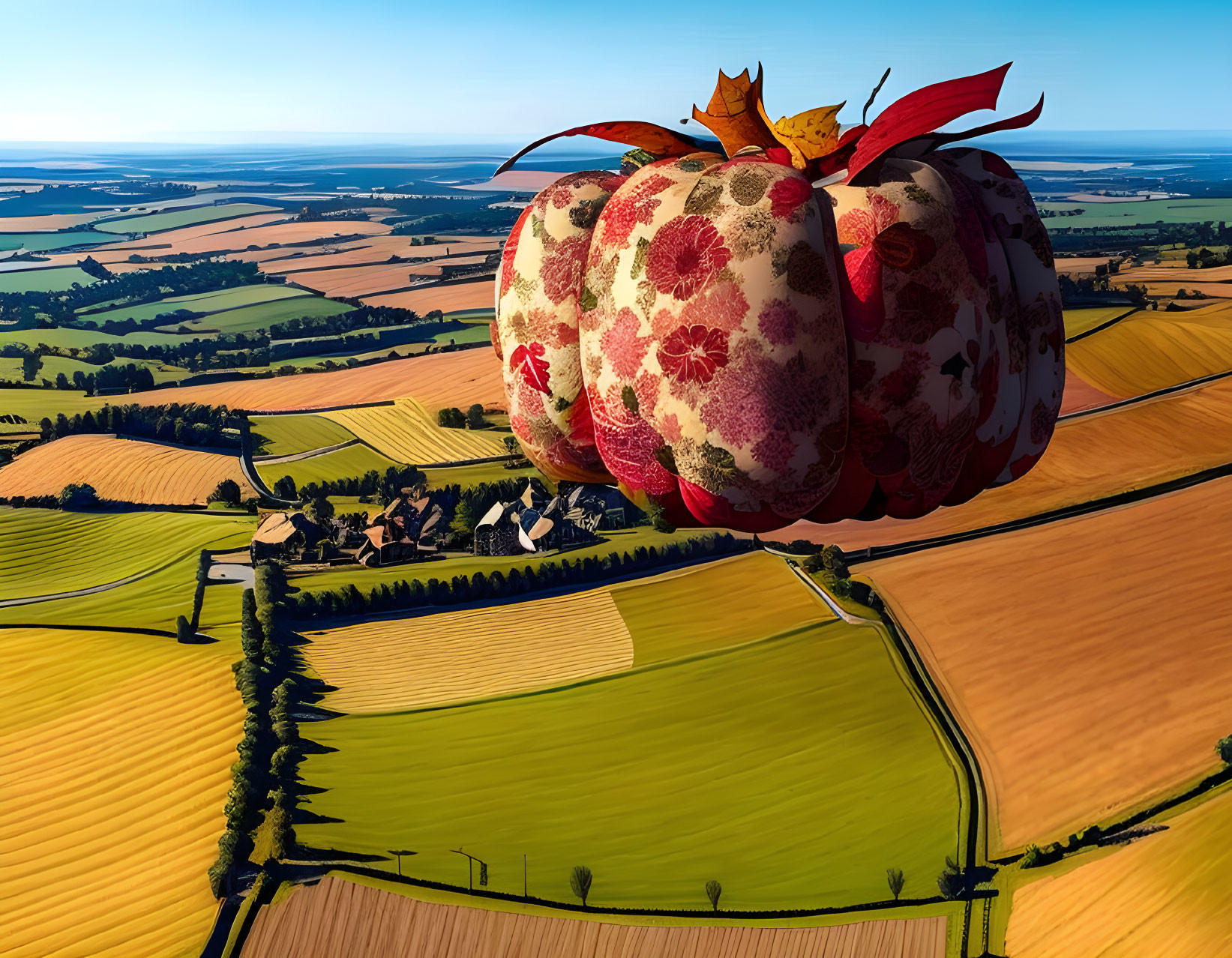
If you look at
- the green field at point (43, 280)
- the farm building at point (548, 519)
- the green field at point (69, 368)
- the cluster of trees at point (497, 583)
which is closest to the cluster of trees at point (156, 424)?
the green field at point (69, 368)

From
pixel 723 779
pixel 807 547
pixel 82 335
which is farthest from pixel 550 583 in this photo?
pixel 82 335

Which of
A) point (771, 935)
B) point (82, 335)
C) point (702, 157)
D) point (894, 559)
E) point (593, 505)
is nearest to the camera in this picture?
point (702, 157)

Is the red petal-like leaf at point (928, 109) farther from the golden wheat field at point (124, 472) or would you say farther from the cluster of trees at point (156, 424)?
the cluster of trees at point (156, 424)

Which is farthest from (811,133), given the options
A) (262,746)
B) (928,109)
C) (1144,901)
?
(262,746)

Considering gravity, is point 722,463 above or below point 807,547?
above

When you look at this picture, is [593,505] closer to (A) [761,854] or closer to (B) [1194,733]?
(A) [761,854]

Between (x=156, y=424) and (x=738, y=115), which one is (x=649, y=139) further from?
(x=156, y=424)
